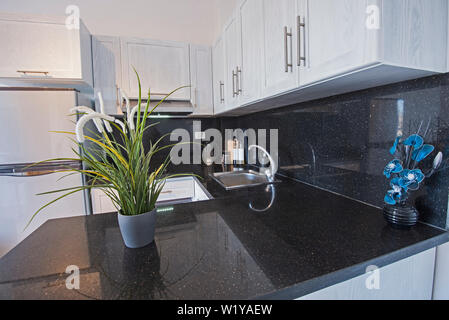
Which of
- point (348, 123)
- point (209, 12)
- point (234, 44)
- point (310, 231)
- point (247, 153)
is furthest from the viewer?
point (209, 12)

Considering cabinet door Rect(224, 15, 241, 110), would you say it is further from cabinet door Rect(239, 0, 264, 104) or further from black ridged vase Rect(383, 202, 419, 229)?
black ridged vase Rect(383, 202, 419, 229)

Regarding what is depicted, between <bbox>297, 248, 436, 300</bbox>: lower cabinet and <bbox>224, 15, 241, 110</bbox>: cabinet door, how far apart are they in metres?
1.25

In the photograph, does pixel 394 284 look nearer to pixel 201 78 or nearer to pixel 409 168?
pixel 409 168

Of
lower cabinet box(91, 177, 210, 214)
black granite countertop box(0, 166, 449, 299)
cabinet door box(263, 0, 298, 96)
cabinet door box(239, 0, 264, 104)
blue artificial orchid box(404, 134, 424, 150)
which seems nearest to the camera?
black granite countertop box(0, 166, 449, 299)

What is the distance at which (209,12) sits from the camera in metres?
2.49

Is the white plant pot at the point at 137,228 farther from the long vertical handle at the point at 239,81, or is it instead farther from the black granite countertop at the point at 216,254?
the long vertical handle at the point at 239,81

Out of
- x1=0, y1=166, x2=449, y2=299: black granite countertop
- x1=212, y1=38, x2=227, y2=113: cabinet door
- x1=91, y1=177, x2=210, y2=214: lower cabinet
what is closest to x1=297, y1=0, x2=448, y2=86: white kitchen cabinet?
x1=0, y1=166, x2=449, y2=299: black granite countertop

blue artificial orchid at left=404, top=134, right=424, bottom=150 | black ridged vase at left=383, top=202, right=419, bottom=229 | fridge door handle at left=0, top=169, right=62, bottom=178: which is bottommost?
black ridged vase at left=383, top=202, right=419, bottom=229

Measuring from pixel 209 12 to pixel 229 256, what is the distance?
2.75 metres

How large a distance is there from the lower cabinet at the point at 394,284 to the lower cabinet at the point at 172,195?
1275 millimetres

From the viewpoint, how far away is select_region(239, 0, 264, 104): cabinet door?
115 centimetres
